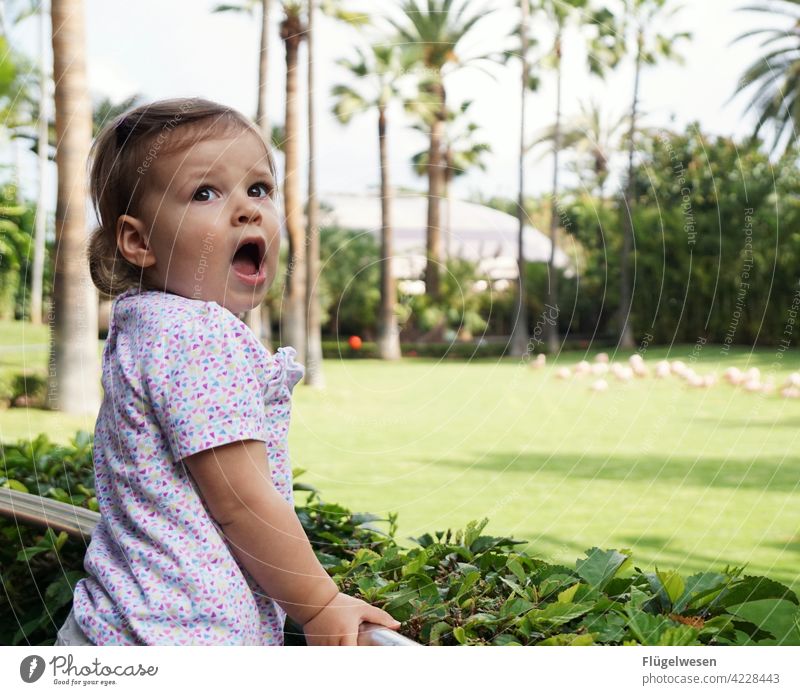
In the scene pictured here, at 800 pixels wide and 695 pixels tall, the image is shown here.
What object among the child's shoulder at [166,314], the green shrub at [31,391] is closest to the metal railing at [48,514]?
the child's shoulder at [166,314]

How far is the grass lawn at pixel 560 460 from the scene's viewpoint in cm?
216

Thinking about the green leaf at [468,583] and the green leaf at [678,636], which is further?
the green leaf at [468,583]

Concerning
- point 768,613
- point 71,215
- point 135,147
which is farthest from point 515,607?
point 71,215

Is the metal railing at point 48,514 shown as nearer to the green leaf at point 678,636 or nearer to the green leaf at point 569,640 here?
the green leaf at point 569,640

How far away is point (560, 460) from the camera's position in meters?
4.70

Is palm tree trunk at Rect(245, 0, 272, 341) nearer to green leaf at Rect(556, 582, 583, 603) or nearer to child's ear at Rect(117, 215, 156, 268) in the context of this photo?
child's ear at Rect(117, 215, 156, 268)

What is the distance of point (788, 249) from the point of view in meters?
2.52

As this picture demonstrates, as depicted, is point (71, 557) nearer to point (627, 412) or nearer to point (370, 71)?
point (370, 71)

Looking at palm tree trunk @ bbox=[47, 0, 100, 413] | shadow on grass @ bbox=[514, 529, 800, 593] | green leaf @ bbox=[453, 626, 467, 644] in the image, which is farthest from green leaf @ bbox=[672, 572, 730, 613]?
shadow on grass @ bbox=[514, 529, 800, 593]

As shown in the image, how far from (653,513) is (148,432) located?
2.95 meters

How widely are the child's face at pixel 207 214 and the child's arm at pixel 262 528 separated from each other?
180mm

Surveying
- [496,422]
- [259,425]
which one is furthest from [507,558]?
[496,422]

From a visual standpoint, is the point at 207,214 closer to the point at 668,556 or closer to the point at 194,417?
the point at 194,417

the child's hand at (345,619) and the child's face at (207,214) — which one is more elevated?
the child's face at (207,214)
